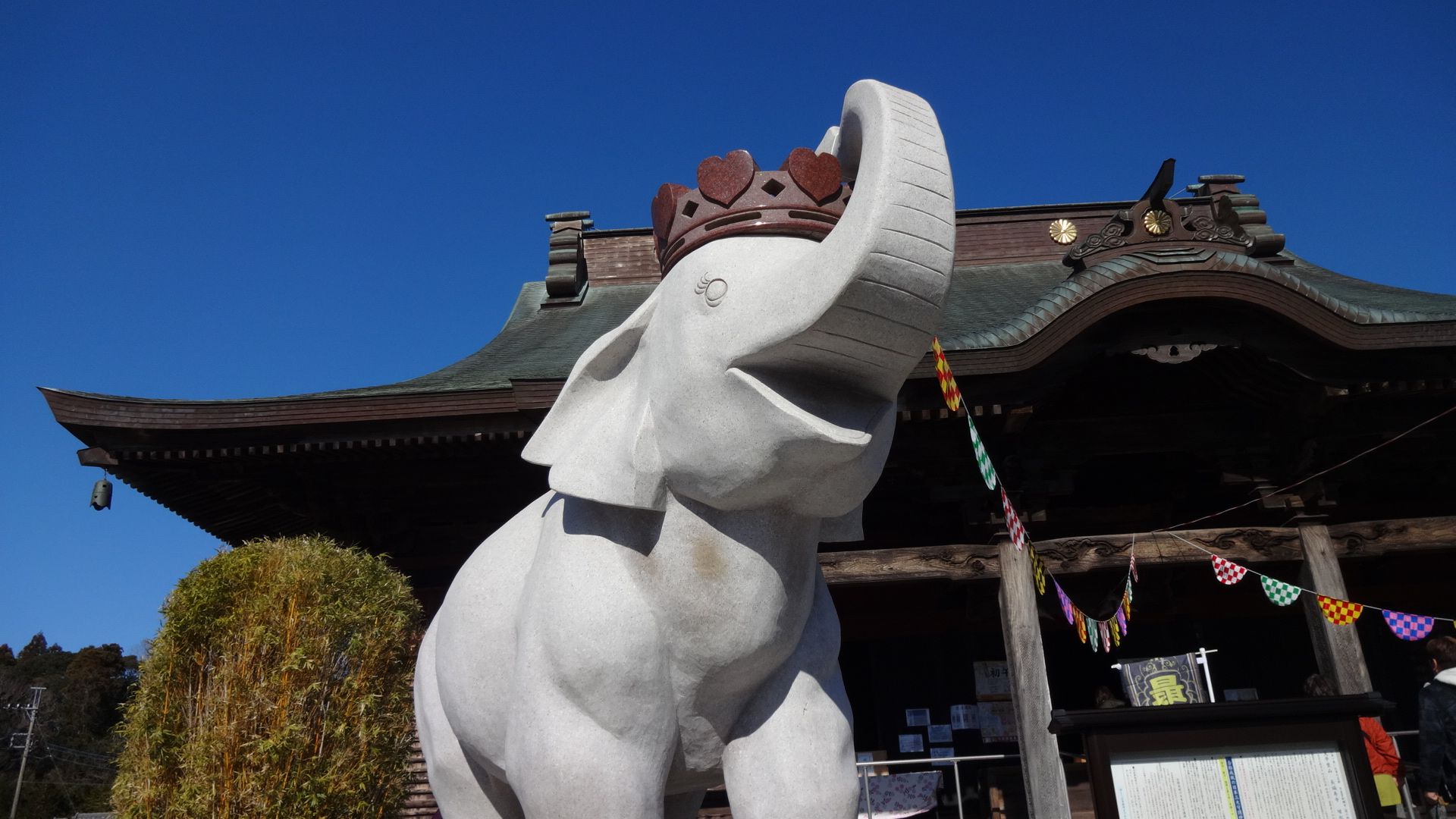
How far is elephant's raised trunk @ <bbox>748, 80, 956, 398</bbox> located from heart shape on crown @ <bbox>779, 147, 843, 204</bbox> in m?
0.25

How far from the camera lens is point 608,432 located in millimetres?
1782

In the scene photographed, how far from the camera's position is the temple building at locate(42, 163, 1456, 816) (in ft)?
19.0

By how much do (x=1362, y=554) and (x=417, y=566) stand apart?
7.05m

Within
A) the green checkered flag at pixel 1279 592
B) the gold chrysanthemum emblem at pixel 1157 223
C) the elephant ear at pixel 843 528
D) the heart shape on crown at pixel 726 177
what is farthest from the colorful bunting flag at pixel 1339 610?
the heart shape on crown at pixel 726 177

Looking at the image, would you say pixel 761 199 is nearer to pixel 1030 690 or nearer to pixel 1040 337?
pixel 1040 337

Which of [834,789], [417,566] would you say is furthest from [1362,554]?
[417,566]

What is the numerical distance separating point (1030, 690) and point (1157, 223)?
3.30 meters

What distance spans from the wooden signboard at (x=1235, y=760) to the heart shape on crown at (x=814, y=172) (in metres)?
2.33

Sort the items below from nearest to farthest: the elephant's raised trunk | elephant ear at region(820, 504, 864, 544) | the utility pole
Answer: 1. the elephant's raised trunk
2. elephant ear at region(820, 504, 864, 544)
3. the utility pole

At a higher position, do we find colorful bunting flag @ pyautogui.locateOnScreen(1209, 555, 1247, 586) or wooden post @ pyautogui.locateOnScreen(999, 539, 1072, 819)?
colorful bunting flag @ pyautogui.locateOnScreen(1209, 555, 1247, 586)

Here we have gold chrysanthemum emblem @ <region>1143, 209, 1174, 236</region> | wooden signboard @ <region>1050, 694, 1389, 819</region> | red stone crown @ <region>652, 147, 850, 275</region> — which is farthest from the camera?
gold chrysanthemum emblem @ <region>1143, 209, 1174, 236</region>

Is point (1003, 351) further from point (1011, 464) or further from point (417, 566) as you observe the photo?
point (417, 566)

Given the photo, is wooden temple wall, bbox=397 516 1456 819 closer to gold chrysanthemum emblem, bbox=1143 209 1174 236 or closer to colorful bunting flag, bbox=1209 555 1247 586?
colorful bunting flag, bbox=1209 555 1247 586

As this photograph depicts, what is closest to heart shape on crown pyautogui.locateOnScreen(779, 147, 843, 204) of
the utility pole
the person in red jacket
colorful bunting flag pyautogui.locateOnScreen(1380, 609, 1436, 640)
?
the person in red jacket
